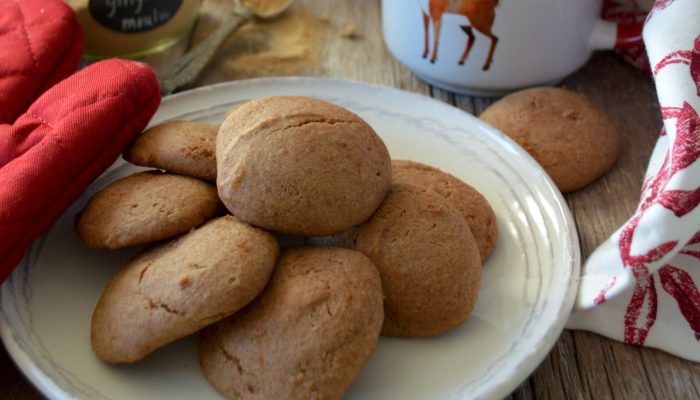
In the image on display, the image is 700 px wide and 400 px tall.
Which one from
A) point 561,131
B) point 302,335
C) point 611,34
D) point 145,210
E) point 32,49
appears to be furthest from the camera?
point 611,34

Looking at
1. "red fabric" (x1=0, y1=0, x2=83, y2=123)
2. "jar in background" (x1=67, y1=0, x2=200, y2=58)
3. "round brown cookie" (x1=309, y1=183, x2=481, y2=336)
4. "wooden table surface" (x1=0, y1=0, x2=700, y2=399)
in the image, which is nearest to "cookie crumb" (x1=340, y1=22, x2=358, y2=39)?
"wooden table surface" (x1=0, y1=0, x2=700, y2=399)

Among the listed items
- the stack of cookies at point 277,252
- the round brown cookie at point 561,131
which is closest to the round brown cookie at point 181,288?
the stack of cookies at point 277,252

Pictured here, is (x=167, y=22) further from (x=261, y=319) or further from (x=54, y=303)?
(x=261, y=319)

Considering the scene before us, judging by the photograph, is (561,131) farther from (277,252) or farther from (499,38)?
(277,252)

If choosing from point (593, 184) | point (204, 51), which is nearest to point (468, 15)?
point (593, 184)

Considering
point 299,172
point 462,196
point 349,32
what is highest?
point 299,172

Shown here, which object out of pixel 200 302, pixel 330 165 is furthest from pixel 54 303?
pixel 330 165
